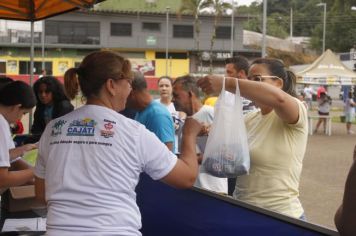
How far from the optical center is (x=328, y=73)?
58.7ft

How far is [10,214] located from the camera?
345 centimetres

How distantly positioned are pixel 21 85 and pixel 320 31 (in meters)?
63.9

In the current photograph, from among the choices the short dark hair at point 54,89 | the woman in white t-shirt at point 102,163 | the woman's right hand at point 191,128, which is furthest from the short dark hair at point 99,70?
the short dark hair at point 54,89

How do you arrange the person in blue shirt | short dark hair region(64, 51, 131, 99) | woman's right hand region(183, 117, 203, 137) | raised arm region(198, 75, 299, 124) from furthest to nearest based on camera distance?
1. the person in blue shirt
2. raised arm region(198, 75, 299, 124)
3. woman's right hand region(183, 117, 203, 137)
4. short dark hair region(64, 51, 131, 99)

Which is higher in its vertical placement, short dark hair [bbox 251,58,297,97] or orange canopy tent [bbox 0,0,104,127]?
orange canopy tent [bbox 0,0,104,127]

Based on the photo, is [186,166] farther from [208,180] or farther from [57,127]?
[208,180]

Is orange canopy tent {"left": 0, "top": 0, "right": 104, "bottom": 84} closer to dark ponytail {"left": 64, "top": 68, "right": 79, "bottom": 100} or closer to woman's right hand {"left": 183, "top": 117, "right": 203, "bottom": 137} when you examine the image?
dark ponytail {"left": 64, "top": 68, "right": 79, "bottom": 100}

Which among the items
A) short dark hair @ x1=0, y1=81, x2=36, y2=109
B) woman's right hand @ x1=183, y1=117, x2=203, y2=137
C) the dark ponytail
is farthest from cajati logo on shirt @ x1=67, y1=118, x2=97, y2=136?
short dark hair @ x1=0, y1=81, x2=36, y2=109

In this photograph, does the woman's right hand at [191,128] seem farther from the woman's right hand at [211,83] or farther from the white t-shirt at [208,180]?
the white t-shirt at [208,180]

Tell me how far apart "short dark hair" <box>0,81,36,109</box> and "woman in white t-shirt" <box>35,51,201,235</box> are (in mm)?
1249

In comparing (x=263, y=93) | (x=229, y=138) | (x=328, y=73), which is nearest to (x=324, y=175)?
(x=229, y=138)

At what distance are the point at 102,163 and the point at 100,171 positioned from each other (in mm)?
31

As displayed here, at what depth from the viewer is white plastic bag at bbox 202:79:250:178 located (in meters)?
2.54

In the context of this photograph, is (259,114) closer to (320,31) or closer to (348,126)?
(348,126)
